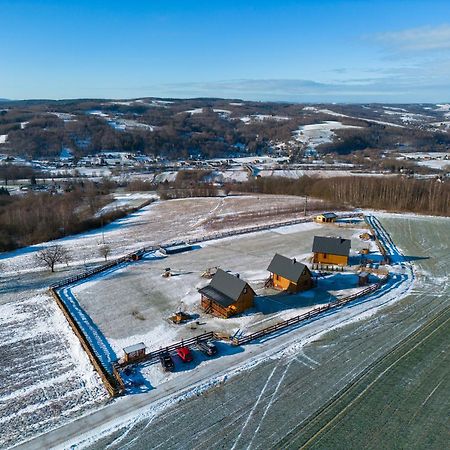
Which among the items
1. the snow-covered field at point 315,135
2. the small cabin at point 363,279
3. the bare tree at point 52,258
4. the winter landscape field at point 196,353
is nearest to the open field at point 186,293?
the winter landscape field at point 196,353

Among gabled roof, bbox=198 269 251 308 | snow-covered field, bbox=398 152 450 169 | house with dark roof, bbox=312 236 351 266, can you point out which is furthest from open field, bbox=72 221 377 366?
snow-covered field, bbox=398 152 450 169

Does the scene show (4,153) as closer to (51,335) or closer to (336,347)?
(51,335)

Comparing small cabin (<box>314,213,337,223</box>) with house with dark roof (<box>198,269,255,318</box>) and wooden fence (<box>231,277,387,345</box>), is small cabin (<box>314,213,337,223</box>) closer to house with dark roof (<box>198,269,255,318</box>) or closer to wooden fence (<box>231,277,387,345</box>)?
wooden fence (<box>231,277,387,345</box>)

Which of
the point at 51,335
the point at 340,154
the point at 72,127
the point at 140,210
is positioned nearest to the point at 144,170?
the point at 140,210

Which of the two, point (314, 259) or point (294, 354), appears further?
point (314, 259)

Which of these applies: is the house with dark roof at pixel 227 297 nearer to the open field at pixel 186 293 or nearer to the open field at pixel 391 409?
the open field at pixel 186 293

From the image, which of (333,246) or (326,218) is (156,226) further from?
(333,246)
